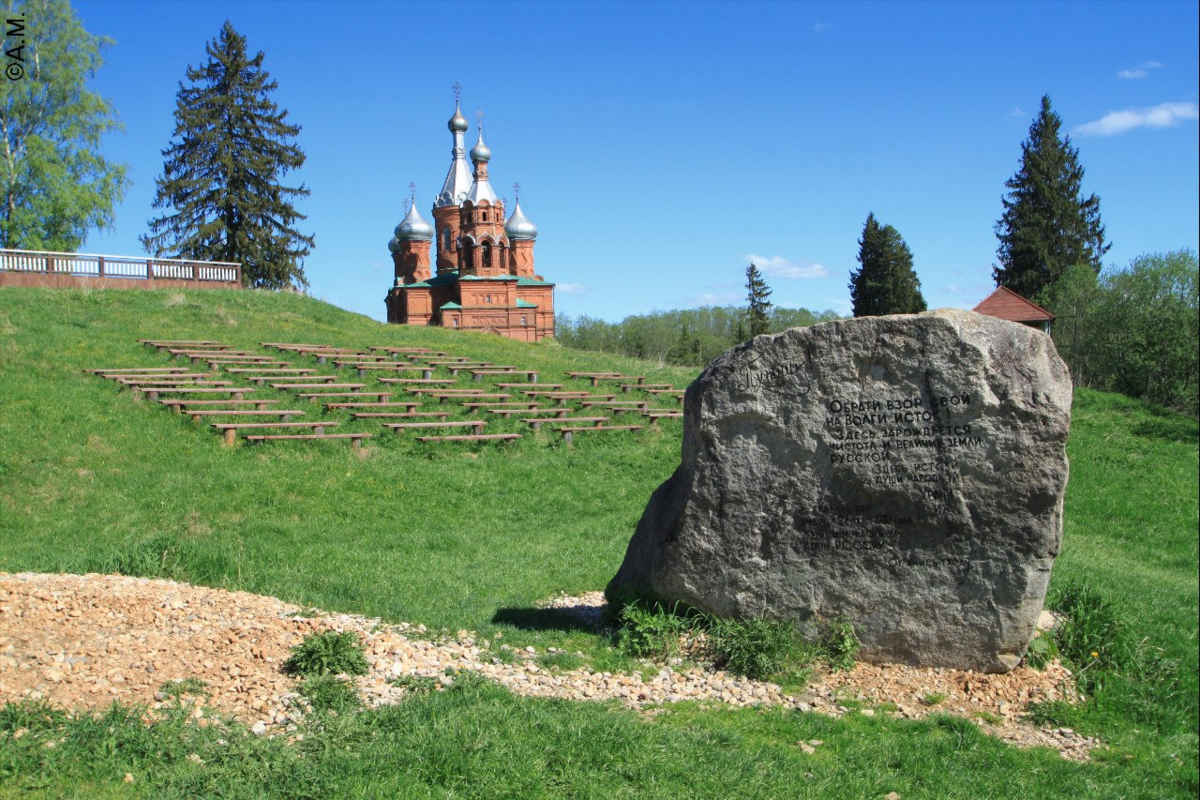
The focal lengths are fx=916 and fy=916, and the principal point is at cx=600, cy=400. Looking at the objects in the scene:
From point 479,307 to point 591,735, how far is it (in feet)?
143

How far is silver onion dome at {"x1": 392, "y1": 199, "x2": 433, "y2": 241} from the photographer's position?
53875mm

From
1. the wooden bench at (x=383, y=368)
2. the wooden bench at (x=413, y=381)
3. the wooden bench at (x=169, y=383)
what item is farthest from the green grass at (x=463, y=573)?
the wooden bench at (x=383, y=368)

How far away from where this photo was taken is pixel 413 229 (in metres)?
53.9

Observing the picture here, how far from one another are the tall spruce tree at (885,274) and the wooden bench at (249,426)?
36.2 meters

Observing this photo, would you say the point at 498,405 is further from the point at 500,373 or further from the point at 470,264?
the point at 470,264

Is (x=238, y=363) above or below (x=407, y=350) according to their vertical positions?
below

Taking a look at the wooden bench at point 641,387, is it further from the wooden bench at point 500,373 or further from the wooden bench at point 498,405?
the wooden bench at point 498,405

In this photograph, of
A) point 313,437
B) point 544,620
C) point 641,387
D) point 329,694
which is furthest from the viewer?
point 641,387

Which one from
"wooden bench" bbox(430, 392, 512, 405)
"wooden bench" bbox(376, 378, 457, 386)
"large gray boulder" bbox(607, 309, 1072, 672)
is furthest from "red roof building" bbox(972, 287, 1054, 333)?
"large gray boulder" bbox(607, 309, 1072, 672)

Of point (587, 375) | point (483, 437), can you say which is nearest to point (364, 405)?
point (483, 437)

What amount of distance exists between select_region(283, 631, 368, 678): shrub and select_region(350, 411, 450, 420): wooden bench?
1172 cm

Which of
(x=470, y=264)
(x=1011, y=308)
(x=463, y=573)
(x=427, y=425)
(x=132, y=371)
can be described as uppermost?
(x=470, y=264)

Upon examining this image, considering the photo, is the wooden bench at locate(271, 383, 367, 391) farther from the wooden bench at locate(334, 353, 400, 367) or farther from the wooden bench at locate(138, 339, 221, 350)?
the wooden bench at locate(138, 339, 221, 350)

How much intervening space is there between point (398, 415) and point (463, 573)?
8.42 meters
